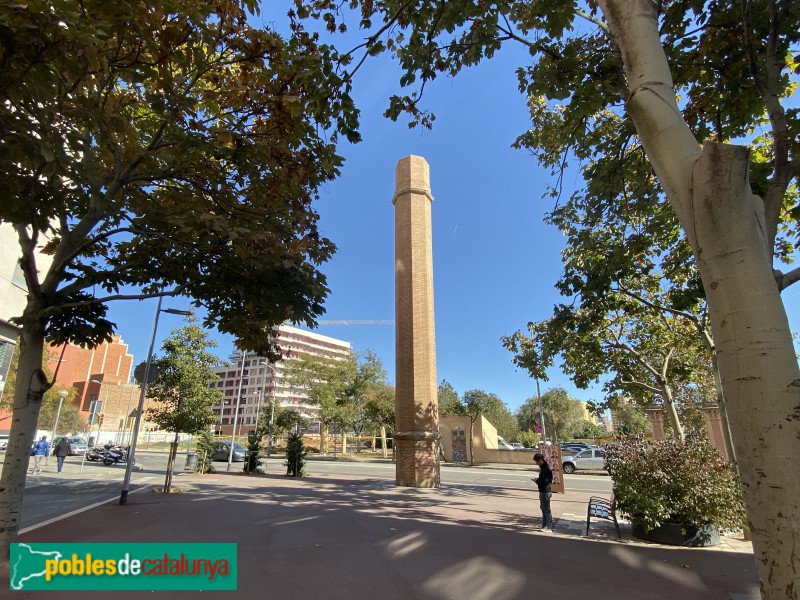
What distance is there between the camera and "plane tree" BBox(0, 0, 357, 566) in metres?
3.86

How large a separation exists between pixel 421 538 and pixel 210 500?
7.15 metres

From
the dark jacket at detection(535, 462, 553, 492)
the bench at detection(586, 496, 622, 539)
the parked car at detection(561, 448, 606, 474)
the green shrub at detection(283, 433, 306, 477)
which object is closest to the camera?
the bench at detection(586, 496, 622, 539)

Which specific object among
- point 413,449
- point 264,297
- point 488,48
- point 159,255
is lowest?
point 413,449

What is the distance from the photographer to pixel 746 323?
6.71ft

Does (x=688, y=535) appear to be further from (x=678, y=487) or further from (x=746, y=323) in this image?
(x=746, y=323)

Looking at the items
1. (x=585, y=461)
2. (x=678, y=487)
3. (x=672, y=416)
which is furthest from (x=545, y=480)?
(x=585, y=461)

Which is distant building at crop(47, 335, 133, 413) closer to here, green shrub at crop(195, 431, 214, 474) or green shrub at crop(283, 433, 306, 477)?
green shrub at crop(195, 431, 214, 474)

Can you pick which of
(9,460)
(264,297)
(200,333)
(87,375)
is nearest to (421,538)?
(264,297)

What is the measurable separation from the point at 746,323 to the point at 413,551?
20.0 feet

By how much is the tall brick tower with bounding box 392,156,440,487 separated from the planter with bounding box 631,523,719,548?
8990mm

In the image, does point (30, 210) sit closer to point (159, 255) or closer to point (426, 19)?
point (159, 255)

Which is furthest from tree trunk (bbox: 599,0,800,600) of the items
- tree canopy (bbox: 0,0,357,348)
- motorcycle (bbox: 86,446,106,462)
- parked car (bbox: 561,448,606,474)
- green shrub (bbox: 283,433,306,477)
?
motorcycle (bbox: 86,446,106,462)

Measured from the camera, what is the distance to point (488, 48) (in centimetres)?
589

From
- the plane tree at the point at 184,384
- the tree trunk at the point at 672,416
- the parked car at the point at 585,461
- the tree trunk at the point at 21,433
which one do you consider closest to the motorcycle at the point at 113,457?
the plane tree at the point at 184,384
